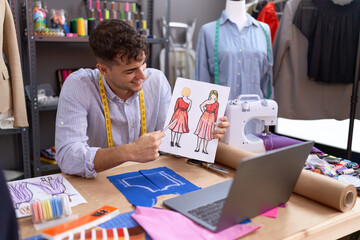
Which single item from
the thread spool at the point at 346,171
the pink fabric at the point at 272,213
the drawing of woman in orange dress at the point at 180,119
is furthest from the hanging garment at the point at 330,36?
the pink fabric at the point at 272,213

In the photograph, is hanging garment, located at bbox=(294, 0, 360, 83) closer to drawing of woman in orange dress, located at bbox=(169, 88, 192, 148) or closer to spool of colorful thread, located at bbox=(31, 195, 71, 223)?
drawing of woman in orange dress, located at bbox=(169, 88, 192, 148)

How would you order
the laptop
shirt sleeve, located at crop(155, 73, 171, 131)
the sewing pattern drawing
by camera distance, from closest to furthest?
1. the laptop
2. the sewing pattern drawing
3. shirt sleeve, located at crop(155, 73, 171, 131)

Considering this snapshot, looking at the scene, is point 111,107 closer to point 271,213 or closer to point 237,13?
point 271,213

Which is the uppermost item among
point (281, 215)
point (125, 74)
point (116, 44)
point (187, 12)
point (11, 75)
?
point (187, 12)

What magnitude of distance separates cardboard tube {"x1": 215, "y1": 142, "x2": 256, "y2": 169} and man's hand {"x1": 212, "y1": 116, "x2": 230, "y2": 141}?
2.3 inches

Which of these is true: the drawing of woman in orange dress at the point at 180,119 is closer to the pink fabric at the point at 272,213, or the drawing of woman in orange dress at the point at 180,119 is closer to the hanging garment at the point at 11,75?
the pink fabric at the point at 272,213

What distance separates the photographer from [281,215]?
3.54ft

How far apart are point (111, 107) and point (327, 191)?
3.44ft

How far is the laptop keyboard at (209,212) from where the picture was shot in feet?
3.25

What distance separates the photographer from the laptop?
884mm

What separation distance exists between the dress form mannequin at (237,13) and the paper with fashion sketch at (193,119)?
4.20ft

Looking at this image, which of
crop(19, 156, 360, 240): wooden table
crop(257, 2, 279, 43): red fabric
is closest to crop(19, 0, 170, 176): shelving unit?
crop(257, 2, 279, 43): red fabric

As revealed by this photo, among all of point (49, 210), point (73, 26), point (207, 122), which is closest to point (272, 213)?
point (207, 122)

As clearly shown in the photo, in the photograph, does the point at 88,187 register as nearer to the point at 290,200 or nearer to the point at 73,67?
the point at 290,200
